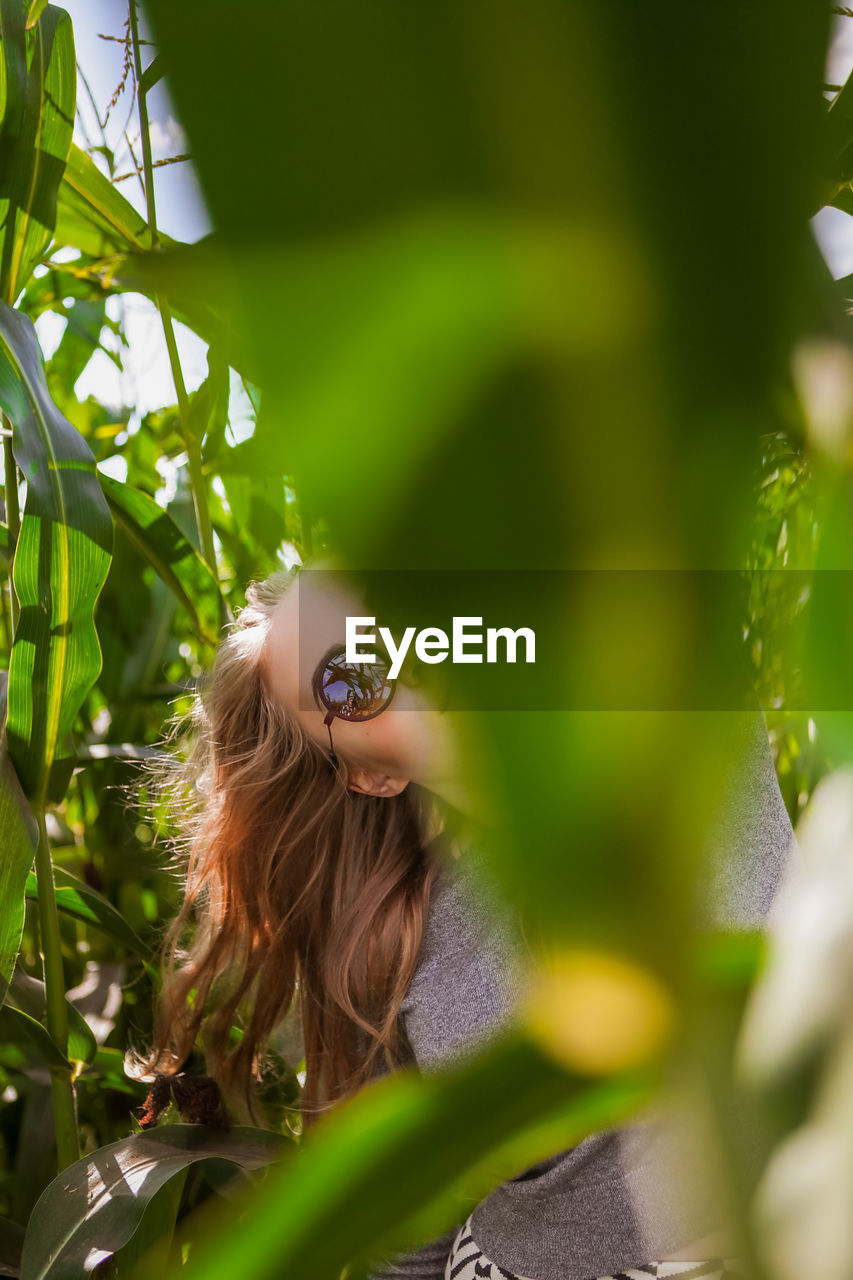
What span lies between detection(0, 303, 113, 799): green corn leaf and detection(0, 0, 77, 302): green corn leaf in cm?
10

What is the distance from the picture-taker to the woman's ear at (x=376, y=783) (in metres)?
0.74

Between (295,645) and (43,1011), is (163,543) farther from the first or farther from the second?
(43,1011)

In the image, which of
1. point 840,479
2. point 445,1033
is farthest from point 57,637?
point 840,479

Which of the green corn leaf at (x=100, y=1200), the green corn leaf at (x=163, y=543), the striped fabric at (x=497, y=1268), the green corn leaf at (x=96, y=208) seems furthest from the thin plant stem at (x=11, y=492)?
the striped fabric at (x=497, y=1268)

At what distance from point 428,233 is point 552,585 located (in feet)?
0.05

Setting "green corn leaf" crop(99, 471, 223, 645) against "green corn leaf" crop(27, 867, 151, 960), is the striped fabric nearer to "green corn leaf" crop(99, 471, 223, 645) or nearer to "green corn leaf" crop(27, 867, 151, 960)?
"green corn leaf" crop(27, 867, 151, 960)

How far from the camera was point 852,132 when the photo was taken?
4.5 inches

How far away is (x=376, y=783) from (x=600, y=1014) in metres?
0.72

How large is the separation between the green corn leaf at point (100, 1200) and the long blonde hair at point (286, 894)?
0.16 meters

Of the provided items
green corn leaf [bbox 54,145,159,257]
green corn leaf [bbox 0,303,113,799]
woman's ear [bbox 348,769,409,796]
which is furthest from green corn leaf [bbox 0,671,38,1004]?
green corn leaf [bbox 54,145,159,257]

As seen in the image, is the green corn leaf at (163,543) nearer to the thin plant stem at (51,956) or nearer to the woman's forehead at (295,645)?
the woman's forehead at (295,645)

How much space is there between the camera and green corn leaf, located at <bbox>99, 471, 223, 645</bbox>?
0.75m

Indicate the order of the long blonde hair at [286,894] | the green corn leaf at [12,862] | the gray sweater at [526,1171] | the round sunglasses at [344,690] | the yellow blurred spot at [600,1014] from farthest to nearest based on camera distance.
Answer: the long blonde hair at [286,894] < the gray sweater at [526,1171] < the round sunglasses at [344,690] < the green corn leaf at [12,862] < the yellow blurred spot at [600,1014]

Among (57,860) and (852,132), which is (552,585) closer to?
(852,132)
